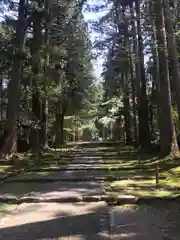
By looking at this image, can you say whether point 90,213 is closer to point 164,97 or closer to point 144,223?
point 144,223

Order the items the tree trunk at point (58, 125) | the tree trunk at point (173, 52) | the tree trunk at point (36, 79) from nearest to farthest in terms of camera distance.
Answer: the tree trunk at point (173, 52)
the tree trunk at point (36, 79)
the tree trunk at point (58, 125)

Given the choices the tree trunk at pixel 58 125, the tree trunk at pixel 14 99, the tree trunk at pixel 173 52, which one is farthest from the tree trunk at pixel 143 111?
the tree trunk at pixel 58 125

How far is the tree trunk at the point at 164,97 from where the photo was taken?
18.9 meters

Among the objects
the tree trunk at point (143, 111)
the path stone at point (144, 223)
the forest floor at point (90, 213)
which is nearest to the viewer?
the path stone at point (144, 223)

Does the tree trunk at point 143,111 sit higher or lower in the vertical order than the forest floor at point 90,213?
higher

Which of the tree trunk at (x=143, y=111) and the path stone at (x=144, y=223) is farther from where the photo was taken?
the tree trunk at (x=143, y=111)

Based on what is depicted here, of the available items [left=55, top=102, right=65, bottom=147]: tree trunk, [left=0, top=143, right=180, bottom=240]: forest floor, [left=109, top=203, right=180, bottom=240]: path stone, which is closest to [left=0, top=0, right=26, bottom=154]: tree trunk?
[left=0, top=143, right=180, bottom=240]: forest floor

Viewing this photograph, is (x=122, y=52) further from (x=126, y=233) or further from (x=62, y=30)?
(x=126, y=233)

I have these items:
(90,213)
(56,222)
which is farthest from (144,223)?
(56,222)

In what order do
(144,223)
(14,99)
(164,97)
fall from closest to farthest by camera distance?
(144,223) < (164,97) < (14,99)

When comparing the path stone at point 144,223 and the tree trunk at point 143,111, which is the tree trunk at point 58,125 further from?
the path stone at point 144,223

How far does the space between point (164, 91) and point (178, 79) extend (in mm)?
866

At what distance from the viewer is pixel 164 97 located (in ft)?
63.3

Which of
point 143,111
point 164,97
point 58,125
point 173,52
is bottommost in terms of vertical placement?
point 164,97
